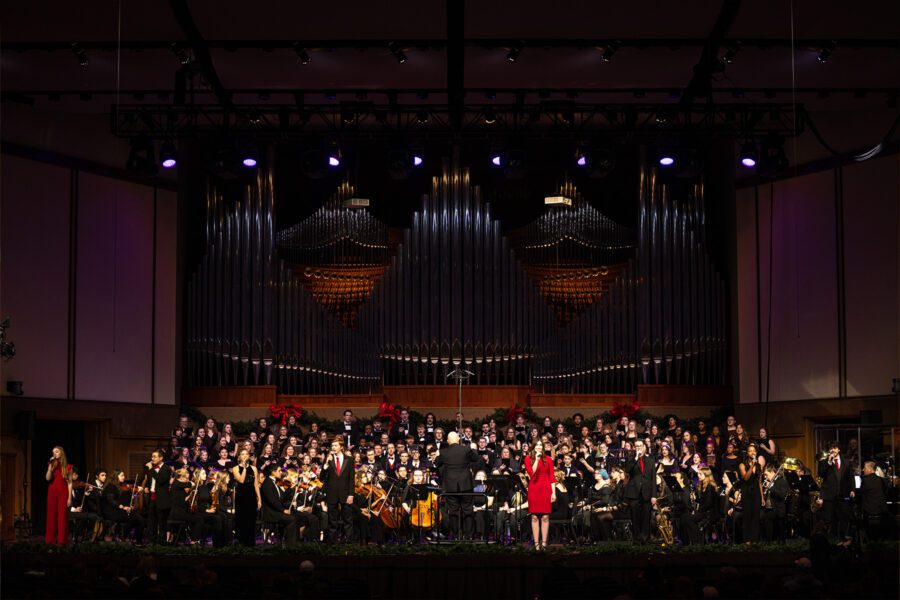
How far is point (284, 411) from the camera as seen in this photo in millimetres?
17406

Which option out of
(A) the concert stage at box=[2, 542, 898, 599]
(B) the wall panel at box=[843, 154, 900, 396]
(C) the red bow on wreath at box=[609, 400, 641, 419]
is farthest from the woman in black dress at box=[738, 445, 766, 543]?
(C) the red bow on wreath at box=[609, 400, 641, 419]

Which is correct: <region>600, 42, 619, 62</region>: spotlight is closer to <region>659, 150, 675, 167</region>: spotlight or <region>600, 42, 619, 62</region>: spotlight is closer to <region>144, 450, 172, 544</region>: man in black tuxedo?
<region>659, 150, 675, 167</region>: spotlight

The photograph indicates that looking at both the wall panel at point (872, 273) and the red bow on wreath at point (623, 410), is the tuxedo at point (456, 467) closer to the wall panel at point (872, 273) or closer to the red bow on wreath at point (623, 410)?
the red bow on wreath at point (623, 410)

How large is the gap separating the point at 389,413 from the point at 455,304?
2049 millimetres

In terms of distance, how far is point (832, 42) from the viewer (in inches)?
539

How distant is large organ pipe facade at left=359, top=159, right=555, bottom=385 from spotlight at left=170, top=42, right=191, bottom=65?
5.39 m

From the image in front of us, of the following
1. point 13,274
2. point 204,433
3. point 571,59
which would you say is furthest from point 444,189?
point 13,274

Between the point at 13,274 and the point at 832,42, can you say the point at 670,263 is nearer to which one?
the point at 832,42

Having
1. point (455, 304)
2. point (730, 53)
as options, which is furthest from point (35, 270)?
point (730, 53)

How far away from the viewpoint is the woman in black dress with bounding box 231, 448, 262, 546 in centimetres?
1228

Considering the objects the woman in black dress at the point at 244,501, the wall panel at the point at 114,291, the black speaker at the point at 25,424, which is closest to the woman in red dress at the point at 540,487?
the woman in black dress at the point at 244,501

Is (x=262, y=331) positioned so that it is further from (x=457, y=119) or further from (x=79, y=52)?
(x=79, y=52)

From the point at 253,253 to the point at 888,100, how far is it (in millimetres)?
9481

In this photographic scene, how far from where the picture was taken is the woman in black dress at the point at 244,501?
484 inches
